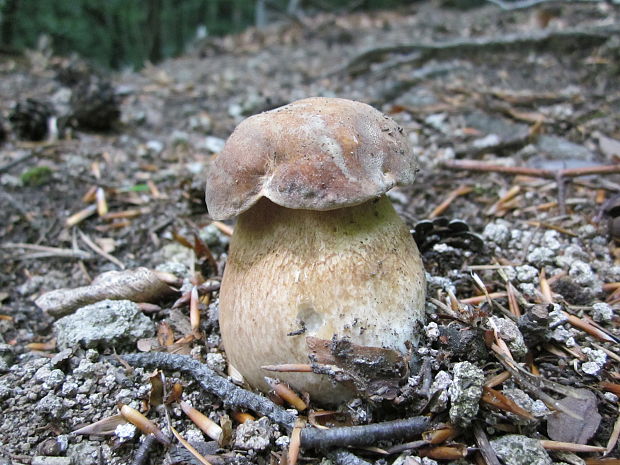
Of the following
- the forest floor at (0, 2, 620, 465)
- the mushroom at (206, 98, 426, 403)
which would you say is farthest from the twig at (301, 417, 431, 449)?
the mushroom at (206, 98, 426, 403)

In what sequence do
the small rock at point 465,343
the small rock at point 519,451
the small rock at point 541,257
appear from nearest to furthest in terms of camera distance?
the small rock at point 519,451, the small rock at point 465,343, the small rock at point 541,257

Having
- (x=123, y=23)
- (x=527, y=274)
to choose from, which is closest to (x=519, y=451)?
(x=527, y=274)

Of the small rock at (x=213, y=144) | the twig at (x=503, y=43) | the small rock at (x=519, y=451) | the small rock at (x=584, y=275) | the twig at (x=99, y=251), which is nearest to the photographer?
the small rock at (x=519, y=451)

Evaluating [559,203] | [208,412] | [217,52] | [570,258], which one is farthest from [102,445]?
[217,52]

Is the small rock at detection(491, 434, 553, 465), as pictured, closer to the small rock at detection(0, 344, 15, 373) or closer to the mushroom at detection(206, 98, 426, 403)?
the mushroom at detection(206, 98, 426, 403)

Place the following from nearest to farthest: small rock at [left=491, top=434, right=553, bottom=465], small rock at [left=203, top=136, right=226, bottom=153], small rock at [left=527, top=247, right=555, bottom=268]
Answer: small rock at [left=491, top=434, right=553, bottom=465], small rock at [left=527, top=247, right=555, bottom=268], small rock at [left=203, top=136, right=226, bottom=153]

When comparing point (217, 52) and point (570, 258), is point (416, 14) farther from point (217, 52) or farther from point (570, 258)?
point (570, 258)

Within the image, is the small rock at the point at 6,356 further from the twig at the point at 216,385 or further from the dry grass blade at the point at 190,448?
the dry grass blade at the point at 190,448

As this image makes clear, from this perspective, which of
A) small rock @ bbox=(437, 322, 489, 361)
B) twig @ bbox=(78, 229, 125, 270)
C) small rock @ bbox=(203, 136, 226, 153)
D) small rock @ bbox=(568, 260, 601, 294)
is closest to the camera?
small rock @ bbox=(437, 322, 489, 361)

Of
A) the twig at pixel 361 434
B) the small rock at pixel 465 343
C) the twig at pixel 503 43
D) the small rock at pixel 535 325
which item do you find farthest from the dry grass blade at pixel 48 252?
the twig at pixel 503 43
